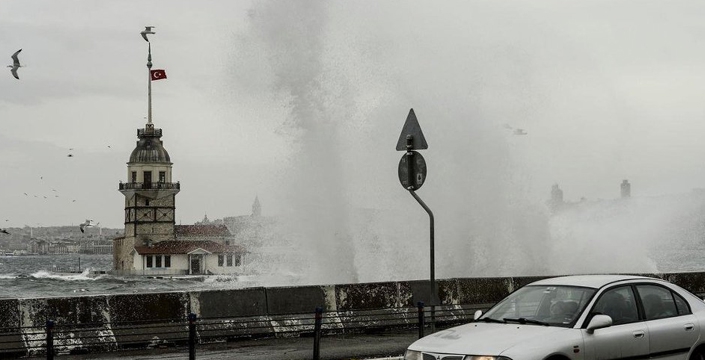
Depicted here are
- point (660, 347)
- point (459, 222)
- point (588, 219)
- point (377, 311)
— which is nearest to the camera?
point (660, 347)

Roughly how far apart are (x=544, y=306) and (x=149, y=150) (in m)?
147

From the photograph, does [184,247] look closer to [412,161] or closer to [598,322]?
[412,161]

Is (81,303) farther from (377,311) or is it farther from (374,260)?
(374,260)

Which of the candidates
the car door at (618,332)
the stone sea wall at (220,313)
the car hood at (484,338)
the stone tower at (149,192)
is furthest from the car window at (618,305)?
the stone tower at (149,192)

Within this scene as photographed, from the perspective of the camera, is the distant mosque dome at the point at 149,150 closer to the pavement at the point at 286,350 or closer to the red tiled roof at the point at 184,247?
the red tiled roof at the point at 184,247

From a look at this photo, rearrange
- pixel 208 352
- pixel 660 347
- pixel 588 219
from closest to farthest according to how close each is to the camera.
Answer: pixel 660 347, pixel 208 352, pixel 588 219

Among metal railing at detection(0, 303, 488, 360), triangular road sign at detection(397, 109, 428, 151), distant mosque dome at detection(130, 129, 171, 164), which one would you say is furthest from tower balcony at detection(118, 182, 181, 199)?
triangular road sign at detection(397, 109, 428, 151)

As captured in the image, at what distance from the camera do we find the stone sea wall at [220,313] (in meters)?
13.5

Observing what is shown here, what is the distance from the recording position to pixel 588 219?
50.7 m

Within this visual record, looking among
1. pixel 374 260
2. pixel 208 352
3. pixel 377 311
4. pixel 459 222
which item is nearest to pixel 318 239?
pixel 374 260

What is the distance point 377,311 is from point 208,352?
3.69 metres

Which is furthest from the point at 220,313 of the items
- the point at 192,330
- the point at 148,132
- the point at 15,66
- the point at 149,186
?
the point at 148,132

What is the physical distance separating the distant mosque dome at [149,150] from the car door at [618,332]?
14460 cm

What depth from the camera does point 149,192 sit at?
488ft
